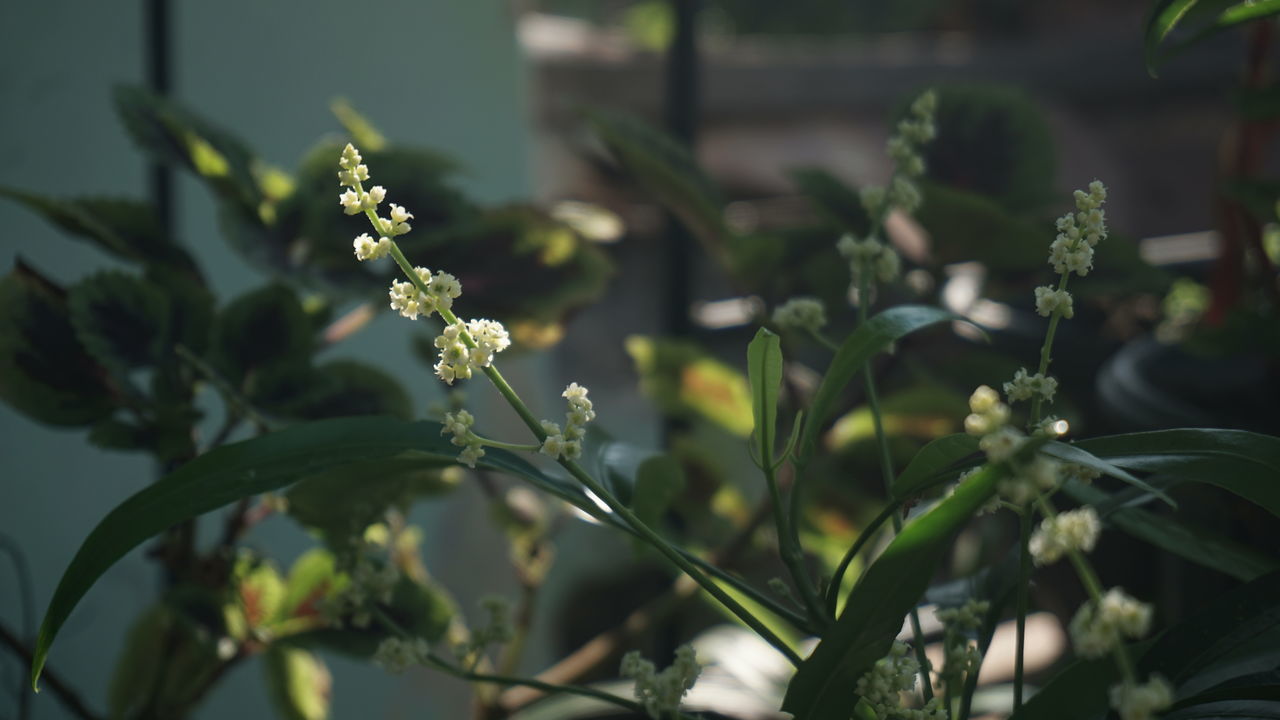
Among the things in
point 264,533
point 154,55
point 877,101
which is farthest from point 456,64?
point 877,101

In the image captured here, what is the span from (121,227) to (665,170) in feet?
0.91

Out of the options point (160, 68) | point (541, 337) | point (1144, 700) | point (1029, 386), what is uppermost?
point (160, 68)

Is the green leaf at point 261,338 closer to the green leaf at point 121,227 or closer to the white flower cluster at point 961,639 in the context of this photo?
the green leaf at point 121,227

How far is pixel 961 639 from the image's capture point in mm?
375

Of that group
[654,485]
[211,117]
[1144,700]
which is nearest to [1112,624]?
[1144,700]

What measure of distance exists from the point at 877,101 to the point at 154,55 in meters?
3.02

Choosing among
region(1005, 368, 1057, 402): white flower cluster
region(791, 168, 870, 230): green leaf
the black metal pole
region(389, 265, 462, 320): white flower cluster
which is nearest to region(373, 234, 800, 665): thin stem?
region(389, 265, 462, 320): white flower cluster

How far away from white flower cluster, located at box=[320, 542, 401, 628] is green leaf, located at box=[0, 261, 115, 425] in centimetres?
15

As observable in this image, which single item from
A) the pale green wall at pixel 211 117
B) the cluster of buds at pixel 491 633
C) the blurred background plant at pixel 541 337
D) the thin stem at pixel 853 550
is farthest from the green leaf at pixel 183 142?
the thin stem at pixel 853 550

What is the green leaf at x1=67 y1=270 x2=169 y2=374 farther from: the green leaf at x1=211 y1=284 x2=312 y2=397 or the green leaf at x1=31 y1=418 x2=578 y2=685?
the green leaf at x1=31 y1=418 x2=578 y2=685

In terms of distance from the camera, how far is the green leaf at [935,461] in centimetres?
31

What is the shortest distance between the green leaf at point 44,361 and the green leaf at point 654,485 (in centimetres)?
25

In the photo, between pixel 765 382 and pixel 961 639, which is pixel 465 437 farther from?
pixel 961 639

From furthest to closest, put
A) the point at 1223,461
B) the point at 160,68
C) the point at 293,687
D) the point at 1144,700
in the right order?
1. the point at 160,68
2. the point at 293,687
3. the point at 1223,461
4. the point at 1144,700
